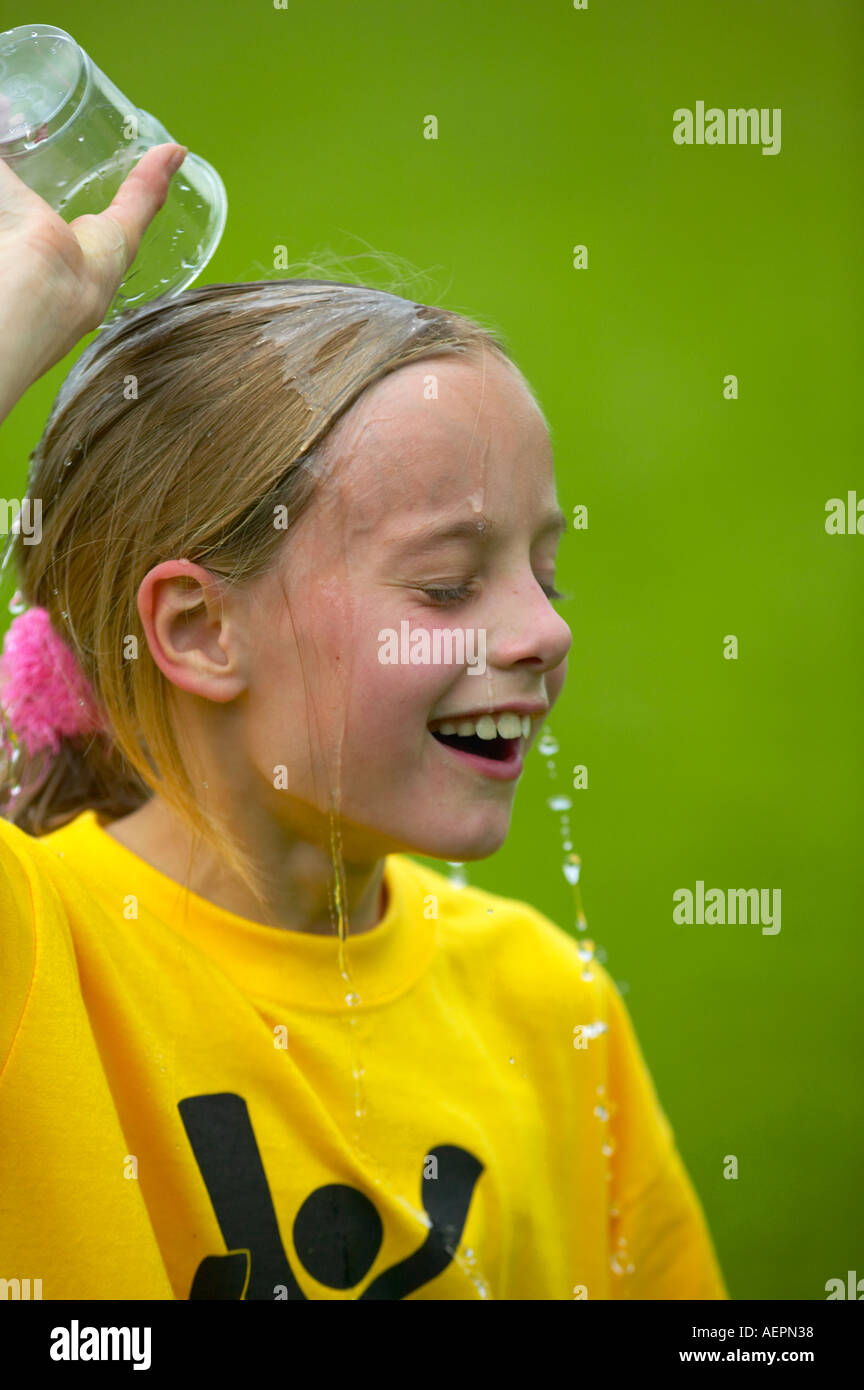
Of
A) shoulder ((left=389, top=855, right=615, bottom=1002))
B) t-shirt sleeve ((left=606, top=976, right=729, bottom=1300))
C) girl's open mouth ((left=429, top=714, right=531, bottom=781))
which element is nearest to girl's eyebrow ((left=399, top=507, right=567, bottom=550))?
girl's open mouth ((left=429, top=714, right=531, bottom=781))

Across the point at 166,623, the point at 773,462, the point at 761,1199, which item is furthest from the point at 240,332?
the point at 773,462

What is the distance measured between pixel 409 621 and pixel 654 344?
2338mm

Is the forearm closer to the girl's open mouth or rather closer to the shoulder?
the girl's open mouth

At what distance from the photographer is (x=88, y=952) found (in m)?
0.94

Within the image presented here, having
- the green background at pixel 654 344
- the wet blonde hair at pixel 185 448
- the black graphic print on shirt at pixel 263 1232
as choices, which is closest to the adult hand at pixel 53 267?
Result: the wet blonde hair at pixel 185 448

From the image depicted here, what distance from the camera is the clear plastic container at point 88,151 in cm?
105

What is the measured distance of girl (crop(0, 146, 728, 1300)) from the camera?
37.5 inches

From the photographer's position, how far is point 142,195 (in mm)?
998

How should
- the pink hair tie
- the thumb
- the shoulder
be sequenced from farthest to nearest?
the shoulder → the pink hair tie → the thumb

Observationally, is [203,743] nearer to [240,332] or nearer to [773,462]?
[240,332]

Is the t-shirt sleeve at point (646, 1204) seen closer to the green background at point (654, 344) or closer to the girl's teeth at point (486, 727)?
the girl's teeth at point (486, 727)

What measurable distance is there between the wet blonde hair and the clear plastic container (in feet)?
0.18

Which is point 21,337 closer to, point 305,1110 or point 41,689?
point 41,689

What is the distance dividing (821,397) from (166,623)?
8.35ft
